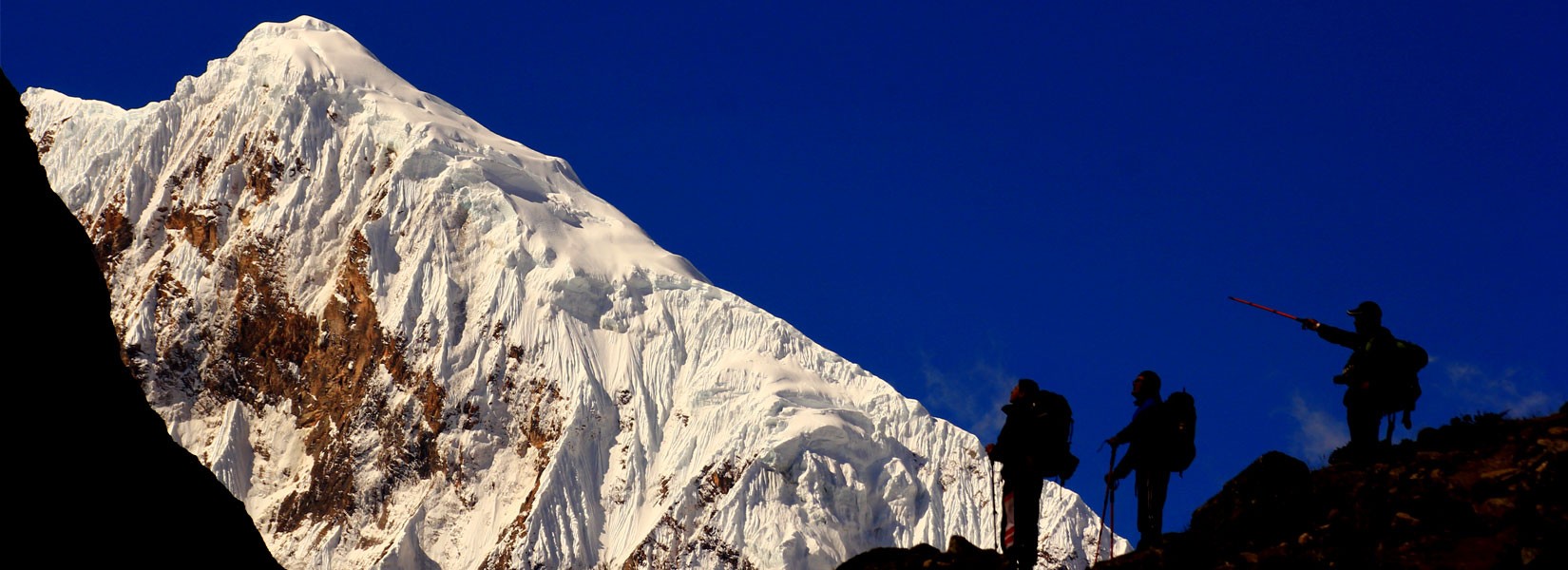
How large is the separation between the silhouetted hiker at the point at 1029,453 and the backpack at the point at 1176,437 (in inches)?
36.9

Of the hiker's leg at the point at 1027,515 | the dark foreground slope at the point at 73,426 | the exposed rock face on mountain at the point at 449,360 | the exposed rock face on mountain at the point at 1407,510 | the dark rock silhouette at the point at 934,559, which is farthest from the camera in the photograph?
the exposed rock face on mountain at the point at 449,360

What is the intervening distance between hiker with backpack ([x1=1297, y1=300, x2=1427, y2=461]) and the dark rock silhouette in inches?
151

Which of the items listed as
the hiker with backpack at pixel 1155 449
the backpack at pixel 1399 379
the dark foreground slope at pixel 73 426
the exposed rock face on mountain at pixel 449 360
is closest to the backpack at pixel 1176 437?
the hiker with backpack at pixel 1155 449

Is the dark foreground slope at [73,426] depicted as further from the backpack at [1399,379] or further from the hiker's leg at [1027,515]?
the backpack at [1399,379]

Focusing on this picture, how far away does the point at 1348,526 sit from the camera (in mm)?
14641

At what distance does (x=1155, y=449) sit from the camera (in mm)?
17453

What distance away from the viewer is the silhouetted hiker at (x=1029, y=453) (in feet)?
57.2

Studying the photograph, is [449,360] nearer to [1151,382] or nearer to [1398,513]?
[1151,382]

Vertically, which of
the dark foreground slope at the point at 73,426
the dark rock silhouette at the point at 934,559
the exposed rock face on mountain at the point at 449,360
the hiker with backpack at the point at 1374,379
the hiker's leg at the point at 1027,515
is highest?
the exposed rock face on mountain at the point at 449,360

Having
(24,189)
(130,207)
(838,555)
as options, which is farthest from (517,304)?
(24,189)

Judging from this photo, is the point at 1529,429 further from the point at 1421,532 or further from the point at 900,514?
the point at 900,514

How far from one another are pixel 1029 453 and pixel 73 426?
942 centimetres

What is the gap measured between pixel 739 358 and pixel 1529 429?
149702mm

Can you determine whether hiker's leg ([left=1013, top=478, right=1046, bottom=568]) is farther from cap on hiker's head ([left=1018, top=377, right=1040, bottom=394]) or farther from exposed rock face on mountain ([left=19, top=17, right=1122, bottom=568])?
exposed rock face on mountain ([left=19, top=17, right=1122, bottom=568])
